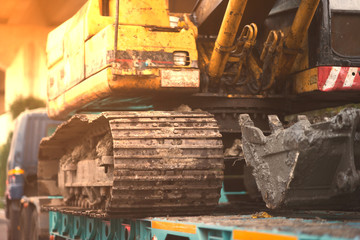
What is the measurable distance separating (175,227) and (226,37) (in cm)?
204

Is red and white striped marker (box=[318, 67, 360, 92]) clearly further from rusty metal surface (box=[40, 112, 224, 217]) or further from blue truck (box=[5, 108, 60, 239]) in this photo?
blue truck (box=[5, 108, 60, 239])

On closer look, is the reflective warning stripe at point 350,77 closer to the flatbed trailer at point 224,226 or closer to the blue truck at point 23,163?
the flatbed trailer at point 224,226

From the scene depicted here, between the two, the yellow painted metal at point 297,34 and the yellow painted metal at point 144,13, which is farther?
the yellow painted metal at point 144,13

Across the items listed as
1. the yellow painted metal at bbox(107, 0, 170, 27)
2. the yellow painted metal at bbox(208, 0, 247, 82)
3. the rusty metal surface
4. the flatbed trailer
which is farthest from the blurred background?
the rusty metal surface

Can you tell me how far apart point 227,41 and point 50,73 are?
133 inches

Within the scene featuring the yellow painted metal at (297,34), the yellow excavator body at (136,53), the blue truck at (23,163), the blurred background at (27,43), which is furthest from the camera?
the blurred background at (27,43)

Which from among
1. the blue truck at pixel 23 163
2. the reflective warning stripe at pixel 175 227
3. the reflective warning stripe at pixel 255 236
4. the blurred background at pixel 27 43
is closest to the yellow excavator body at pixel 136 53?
the reflective warning stripe at pixel 175 227

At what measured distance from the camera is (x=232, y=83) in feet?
23.2

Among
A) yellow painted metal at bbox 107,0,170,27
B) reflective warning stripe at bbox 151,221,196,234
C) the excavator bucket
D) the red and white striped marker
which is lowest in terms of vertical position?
reflective warning stripe at bbox 151,221,196,234

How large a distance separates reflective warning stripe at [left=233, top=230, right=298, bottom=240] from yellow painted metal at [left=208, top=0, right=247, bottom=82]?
2.58m

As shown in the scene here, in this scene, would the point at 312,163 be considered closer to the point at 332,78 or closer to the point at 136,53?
the point at 332,78

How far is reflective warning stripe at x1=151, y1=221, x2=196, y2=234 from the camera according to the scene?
5.12m

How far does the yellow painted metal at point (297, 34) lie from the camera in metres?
6.25

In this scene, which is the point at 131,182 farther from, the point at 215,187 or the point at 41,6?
the point at 41,6
